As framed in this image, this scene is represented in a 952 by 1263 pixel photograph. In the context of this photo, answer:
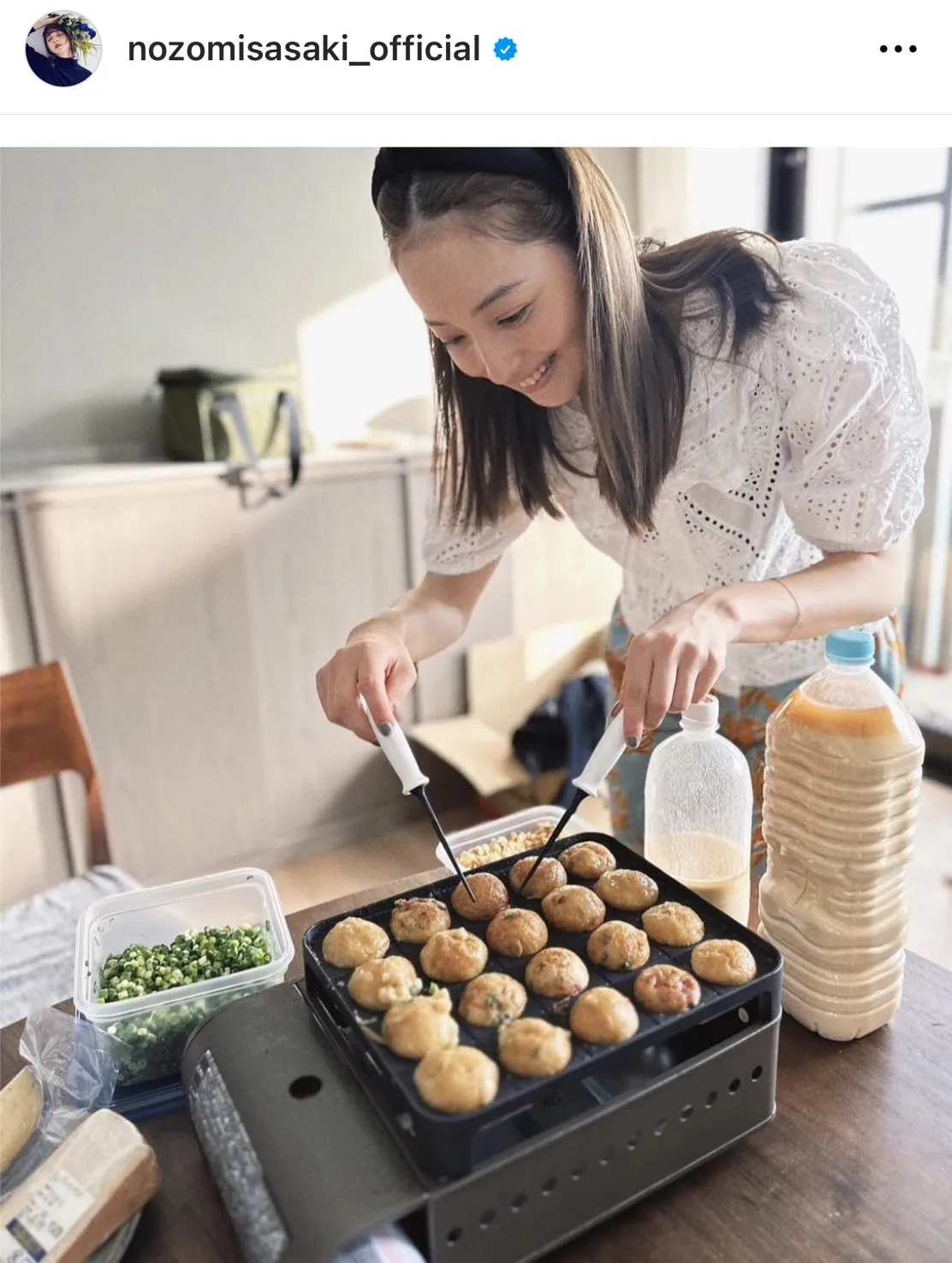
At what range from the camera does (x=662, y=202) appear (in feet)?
5.24

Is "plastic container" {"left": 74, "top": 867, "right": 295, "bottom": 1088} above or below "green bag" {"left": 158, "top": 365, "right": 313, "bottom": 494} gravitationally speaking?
below

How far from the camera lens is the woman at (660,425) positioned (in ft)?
1.94

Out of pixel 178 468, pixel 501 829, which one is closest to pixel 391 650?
pixel 501 829

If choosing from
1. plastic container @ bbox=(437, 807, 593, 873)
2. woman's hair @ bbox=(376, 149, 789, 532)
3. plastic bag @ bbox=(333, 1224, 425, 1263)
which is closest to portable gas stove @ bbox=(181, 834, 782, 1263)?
plastic bag @ bbox=(333, 1224, 425, 1263)

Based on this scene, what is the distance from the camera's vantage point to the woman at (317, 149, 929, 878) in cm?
59

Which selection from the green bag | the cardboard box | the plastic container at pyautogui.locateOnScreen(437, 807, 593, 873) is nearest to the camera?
the plastic container at pyautogui.locateOnScreen(437, 807, 593, 873)

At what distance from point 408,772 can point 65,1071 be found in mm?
243

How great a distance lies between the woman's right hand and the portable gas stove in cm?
18

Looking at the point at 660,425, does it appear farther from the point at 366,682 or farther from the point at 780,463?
the point at 366,682

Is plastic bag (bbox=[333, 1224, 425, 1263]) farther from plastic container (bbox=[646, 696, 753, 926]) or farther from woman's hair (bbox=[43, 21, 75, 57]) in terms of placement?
woman's hair (bbox=[43, 21, 75, 57])

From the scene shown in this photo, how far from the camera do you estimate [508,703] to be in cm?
188

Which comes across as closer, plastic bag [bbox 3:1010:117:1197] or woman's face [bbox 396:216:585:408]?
plastic bag [bbox 3:1010:117:1197]

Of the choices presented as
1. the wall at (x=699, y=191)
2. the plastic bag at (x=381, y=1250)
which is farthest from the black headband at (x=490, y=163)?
the wall at (x=699, y=191)

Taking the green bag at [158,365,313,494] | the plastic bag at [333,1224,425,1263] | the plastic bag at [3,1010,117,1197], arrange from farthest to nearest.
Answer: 1. the green bag at [158,365,313,494]
2. the plastic bag at [3,1010,117,1197]
3. the plastic bag at [333,1224,425,1263]
